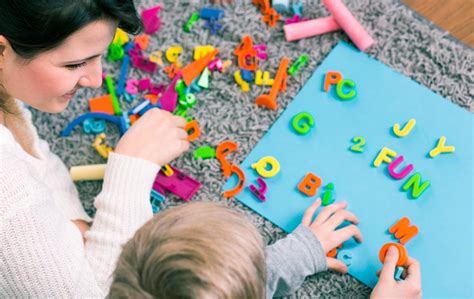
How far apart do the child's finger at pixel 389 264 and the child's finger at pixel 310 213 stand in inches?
5.9

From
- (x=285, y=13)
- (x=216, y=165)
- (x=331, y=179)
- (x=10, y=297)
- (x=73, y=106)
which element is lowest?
(x=10, y=297)

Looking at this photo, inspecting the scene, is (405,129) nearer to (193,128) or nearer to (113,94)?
(193,128)

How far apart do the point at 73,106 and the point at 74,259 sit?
0.45m

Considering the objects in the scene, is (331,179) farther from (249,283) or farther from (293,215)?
(249,283)

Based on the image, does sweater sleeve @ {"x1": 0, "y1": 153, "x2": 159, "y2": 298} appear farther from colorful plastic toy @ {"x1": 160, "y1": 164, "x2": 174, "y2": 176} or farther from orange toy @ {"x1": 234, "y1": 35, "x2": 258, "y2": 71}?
orange toy @ {"x1": 234, "y1": 35, "x2": 258, "y2": 71}

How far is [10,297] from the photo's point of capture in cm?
75

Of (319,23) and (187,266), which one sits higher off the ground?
(319,23)

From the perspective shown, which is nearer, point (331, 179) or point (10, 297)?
point (10, 297)

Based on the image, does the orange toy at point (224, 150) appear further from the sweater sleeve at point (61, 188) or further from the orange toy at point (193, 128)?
the sweater sleeve at point (61, 188)

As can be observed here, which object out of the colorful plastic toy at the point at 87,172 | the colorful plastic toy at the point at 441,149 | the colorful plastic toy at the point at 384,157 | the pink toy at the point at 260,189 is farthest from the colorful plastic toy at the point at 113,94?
the colorful plastic toy at the point at 441,149

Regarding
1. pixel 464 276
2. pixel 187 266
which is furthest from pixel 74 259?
pixel 464 276

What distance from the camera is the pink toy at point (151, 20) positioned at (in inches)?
45.4

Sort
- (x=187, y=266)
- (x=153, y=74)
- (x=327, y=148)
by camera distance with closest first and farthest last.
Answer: (x=187, y=266)
(x=327, y=148)
(x=153, y=74)

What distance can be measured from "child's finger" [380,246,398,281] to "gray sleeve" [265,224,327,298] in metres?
0.10
